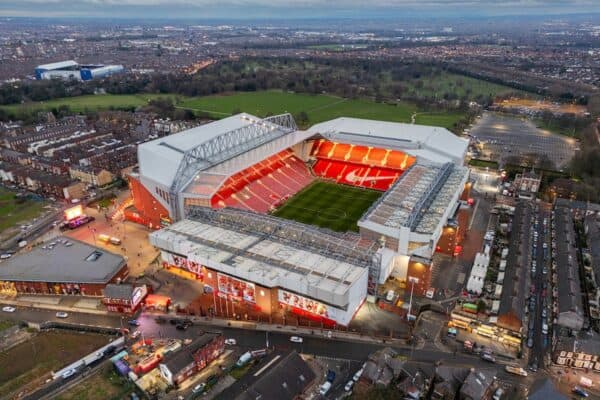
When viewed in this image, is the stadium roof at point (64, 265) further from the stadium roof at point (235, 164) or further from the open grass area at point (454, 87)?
the open grass area at point (454, 87)

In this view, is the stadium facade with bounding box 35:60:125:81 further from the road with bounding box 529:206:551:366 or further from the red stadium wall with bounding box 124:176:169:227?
the road with bounding box 529:206:551:366

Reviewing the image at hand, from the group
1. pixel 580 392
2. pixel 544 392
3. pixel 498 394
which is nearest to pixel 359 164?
pixel 498 394

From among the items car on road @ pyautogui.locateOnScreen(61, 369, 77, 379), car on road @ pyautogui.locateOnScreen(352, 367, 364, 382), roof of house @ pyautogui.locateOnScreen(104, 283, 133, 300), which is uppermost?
roof of house @ pyautogui.locateOnScreen(104, 283, 133, 300)

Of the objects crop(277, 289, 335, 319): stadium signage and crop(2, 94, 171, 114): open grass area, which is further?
crop(2, 94, 171, 114): open grass area

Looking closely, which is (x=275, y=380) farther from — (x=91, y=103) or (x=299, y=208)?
(x=91, y=103)

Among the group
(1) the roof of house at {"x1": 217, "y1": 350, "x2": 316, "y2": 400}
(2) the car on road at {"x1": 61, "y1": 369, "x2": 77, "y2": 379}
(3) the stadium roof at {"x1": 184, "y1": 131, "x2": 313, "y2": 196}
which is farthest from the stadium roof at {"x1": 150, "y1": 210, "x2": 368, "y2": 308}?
(2) the car on road at {"x1": 61, "y1": 369, "x2": 77, "y2": 379}

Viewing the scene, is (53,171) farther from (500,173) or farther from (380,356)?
(500,173)
